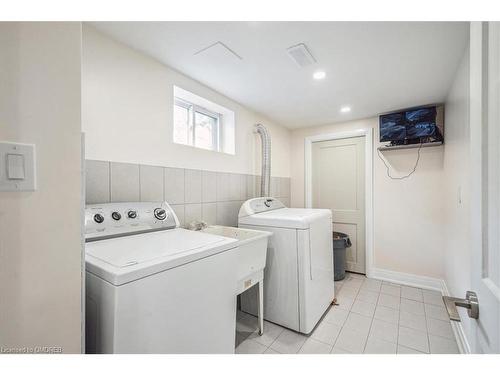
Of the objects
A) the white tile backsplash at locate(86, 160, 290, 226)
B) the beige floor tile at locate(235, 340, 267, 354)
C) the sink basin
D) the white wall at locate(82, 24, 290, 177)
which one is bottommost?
the beige floor tile at locate(235, 340, 267, 354)

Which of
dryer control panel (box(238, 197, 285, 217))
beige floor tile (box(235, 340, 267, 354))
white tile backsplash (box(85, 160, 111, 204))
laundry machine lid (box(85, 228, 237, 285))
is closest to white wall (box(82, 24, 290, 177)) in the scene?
white tile backsplash (box(85, 160, 111, 204))

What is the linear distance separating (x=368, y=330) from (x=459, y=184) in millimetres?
1418

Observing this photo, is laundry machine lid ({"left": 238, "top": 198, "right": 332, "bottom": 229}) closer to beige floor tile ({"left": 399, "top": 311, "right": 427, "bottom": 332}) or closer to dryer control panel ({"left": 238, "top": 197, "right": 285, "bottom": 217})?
dryer control panel ({"left": 238, "top": 197, "right": 285, "bottom": 217})

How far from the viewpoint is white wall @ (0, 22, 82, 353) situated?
21.6 inches

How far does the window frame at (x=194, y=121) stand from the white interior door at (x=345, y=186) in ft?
5.50

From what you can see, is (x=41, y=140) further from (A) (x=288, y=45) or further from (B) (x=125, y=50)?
(A) (x=288, y=45)

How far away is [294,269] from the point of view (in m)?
1.75

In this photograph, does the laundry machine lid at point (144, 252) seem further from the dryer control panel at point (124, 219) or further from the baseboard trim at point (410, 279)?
the baseboard trim at point (410, 279)

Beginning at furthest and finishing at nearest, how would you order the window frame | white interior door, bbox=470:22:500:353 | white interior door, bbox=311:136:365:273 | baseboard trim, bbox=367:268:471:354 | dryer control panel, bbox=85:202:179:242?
white interior door, bbox=311:136:365:273
baseboard trim, bbox=367:268:471:354
the window frame
dryer control panel, bbox=85:202:179:242
white interior door, bbox=470:22:500:353

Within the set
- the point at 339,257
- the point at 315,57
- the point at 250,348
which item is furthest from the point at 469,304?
the point at 339,257

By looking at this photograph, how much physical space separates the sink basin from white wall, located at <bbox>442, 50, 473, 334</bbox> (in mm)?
1295

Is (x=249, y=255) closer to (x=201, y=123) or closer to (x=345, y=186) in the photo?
(x=201, y=123)
